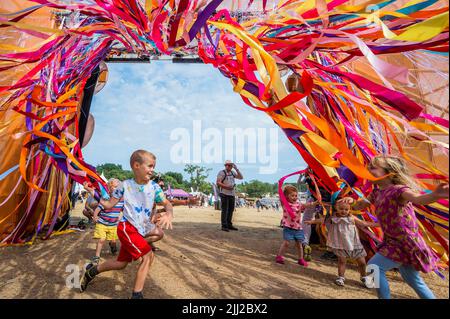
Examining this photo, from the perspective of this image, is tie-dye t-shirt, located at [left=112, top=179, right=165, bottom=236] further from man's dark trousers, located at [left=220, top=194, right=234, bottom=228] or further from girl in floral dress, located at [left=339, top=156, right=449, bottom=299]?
man's dark trousers, located at [left=220, top=194, right=234, bottom=228]

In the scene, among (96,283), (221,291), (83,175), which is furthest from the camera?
(83,175)

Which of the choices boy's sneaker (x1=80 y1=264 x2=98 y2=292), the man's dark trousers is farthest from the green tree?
boy's sneaker (x1=80 y1=264 x2=98 y2=292)

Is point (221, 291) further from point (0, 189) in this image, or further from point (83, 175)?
point (0, 189)

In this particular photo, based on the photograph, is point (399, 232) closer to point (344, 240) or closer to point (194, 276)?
point (344, 240)

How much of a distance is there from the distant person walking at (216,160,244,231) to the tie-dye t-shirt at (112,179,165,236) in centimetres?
328

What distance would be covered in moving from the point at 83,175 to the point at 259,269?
2184 mm

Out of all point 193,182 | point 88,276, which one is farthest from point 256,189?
point 88,276

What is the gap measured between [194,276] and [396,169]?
2103 mm

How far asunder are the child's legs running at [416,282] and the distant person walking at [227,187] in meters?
3.94

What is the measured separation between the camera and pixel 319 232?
165 inches

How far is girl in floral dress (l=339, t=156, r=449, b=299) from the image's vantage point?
64.1 inches

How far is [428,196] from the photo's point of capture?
134 cm

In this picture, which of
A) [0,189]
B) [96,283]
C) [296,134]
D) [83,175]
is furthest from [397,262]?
[0,189]

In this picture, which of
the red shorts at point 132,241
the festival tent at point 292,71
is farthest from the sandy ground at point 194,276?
the festival tent at point 292,71
